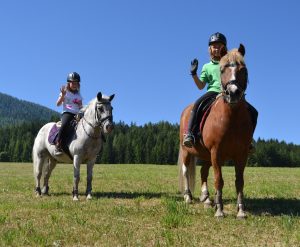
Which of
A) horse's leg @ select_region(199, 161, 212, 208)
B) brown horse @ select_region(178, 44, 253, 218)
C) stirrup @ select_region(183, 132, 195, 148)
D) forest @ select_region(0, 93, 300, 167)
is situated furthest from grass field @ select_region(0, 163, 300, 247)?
forest @ select_region(0, 93, 300, 167)

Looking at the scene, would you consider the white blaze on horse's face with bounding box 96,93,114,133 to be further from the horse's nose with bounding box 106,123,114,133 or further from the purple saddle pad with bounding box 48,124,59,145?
the purple saddle pad with bounding box 48,124,59,145

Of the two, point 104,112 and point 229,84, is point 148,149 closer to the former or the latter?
point 104,112

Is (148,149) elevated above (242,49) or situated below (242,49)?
above

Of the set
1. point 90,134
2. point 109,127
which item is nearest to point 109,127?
point 109,127

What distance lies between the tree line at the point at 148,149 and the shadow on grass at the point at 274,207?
11337 centimetres

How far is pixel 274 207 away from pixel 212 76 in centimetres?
352

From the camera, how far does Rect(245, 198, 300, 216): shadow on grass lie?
924 centimetres

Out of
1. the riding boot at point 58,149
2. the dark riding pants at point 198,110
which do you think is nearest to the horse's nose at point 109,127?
the riding boot at point 58,149

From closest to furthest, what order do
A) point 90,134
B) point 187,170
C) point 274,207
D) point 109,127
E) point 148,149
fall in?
point 274,207 → point 109,127 → point 187,170 → point 90,134 → point 148,149

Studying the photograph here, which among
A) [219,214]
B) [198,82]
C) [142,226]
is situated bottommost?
[142,226]

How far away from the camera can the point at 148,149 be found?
435 feet

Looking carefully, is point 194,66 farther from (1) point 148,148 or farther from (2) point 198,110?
(1) point 148,148

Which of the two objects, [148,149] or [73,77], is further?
[148,149]

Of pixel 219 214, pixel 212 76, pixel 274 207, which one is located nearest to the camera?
pixel 219 214
